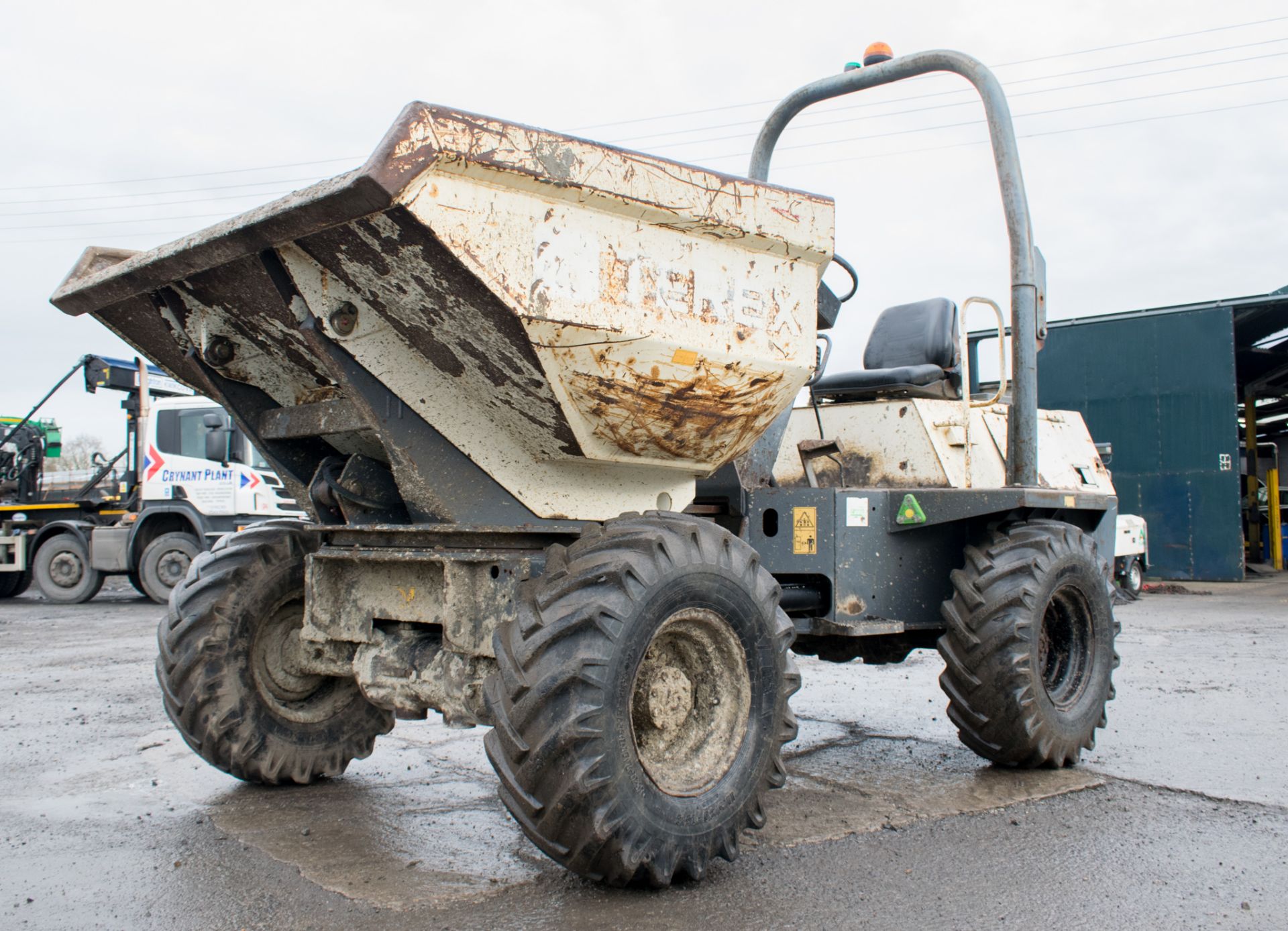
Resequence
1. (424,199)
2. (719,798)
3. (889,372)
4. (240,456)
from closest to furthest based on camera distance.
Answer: (424,199)
(719,798)
(889,372)
(240,456)

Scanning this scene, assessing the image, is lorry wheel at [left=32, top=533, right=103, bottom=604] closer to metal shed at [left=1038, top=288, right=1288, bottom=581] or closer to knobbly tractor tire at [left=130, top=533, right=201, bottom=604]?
knobbly tractor tire at [left=130, top=533, right=201, bottom=604]

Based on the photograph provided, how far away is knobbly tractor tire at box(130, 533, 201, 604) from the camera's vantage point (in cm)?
1344

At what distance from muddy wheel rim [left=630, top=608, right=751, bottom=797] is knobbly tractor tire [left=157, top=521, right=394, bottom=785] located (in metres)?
1.55

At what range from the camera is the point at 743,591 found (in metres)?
3.29

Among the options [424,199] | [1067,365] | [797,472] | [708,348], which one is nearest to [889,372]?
[797,472]

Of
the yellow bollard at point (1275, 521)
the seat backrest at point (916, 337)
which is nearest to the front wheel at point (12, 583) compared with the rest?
the seat backrest at point (916, 337)

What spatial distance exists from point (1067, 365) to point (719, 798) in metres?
16.5

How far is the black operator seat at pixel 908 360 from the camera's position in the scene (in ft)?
17.4

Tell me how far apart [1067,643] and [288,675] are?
345 cm

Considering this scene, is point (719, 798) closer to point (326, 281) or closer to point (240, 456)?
point (326, 281)

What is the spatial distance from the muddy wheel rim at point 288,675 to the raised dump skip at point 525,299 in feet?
2.64

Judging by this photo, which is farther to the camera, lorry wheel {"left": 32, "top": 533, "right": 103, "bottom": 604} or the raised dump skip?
lorry wheel {"left": 32, "top": 533, "right": 103, "bottom": 604}

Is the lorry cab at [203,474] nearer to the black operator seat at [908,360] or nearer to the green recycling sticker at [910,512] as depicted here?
the black operator seat at [908,360]

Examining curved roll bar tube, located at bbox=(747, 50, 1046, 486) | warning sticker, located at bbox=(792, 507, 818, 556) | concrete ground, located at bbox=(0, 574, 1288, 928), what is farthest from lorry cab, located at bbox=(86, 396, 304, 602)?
curved roll bar tube, located at bbox=(747, 50, 1046, 486)
